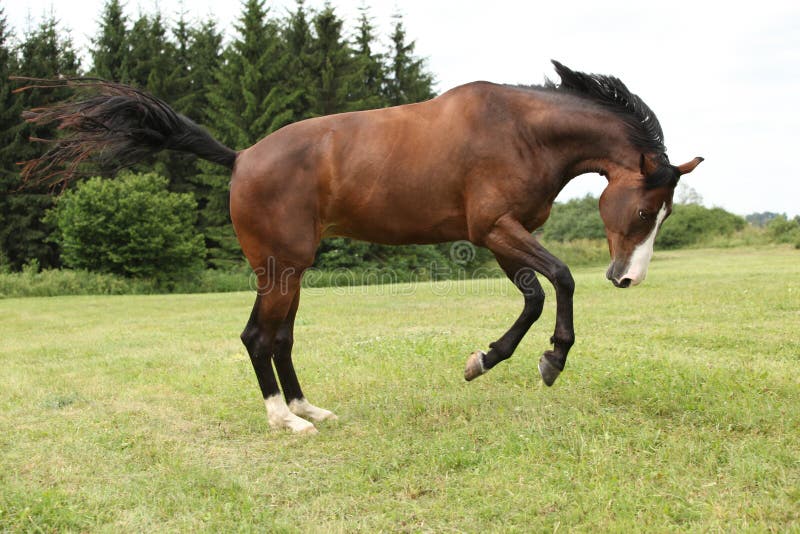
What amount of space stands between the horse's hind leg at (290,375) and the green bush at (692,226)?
38.9 metres

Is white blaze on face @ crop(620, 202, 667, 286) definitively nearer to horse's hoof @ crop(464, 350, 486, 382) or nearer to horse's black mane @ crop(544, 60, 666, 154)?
horse's black mane @ crop(544, 60, 666, 154)

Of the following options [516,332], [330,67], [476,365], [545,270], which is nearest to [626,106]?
[545,270]

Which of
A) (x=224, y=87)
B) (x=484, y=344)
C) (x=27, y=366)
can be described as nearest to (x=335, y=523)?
(x=484, y=344)

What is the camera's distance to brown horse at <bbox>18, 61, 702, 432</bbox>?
14.0ft

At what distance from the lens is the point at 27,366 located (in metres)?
7.93

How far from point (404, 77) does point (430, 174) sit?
30.1 metres

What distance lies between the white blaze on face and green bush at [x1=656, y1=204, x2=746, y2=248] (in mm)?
38641

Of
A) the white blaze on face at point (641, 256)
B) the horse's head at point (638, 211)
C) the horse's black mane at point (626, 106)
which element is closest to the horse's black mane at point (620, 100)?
the horse's black mane at point (626, 106)

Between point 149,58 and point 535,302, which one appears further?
point 149,58

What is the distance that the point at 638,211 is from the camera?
4168mm

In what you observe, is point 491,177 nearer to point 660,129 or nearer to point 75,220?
point 660,129

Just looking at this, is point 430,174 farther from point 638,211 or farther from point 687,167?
point 687,167

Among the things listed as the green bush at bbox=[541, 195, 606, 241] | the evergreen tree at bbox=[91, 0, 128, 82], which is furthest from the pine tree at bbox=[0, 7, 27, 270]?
the green bush at bbox=[541, 195, 606, 241]

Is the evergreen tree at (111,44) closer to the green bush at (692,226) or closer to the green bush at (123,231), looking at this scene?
the green bush at (123,231)
